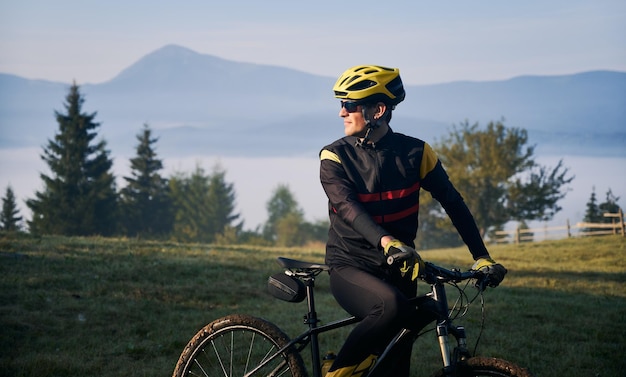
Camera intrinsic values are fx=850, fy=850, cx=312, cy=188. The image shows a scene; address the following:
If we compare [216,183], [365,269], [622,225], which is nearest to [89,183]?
[216,183]

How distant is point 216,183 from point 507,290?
9241cm

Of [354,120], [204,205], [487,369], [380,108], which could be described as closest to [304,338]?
[487,369]

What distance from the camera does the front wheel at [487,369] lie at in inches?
185

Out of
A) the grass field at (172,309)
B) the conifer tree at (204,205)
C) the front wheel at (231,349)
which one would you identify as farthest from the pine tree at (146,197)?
the front wheel at (231,349)

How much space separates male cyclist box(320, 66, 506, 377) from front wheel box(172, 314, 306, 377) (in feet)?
1.63

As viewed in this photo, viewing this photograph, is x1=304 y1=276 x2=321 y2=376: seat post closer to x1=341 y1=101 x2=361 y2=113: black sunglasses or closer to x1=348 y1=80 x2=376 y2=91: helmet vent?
x1=341 y1=101 x2=361 y2=113: black sunglasses

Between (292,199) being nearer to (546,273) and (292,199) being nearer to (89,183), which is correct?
(89,183)

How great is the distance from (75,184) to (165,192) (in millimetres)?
13734

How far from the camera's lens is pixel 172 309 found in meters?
13.8

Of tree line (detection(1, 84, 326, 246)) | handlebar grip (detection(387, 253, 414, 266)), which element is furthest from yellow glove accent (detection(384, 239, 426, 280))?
tree line (detection(1, 84, 326, 246))

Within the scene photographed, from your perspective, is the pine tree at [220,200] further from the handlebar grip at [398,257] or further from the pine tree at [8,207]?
the handlebar grip at [398,257]

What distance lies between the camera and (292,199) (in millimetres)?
137625

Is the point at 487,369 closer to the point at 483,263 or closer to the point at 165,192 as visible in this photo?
the point at 483,263

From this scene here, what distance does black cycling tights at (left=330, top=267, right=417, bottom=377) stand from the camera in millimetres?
4891
